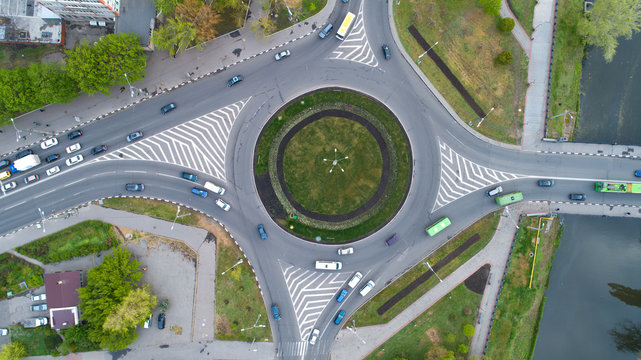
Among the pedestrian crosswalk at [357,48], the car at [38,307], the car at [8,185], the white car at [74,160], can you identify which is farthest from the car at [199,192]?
the pedestrian crosswalk at [357,48]

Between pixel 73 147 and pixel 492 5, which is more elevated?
pixel 492 5

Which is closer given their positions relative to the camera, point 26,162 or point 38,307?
point 26,162

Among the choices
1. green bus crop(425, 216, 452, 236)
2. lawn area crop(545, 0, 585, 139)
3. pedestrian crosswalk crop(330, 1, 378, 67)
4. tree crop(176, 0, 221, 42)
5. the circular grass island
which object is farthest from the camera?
lawn area crop(545, 0, 585, 139)

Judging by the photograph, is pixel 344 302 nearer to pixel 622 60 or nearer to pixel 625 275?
pixel 625 275

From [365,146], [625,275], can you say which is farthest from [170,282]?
[625,275]

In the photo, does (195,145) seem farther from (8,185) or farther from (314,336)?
(314,336)

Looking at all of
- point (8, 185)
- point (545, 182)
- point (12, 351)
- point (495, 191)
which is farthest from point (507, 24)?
point (12, 351)

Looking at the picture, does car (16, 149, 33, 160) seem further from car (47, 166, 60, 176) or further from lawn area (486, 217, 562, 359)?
lawn area (486, 217, 562, 359)

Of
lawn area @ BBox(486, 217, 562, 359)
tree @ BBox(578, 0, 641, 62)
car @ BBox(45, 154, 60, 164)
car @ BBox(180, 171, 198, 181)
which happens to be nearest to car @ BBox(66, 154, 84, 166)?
car @ BBox(45, 154, 60, 164)
